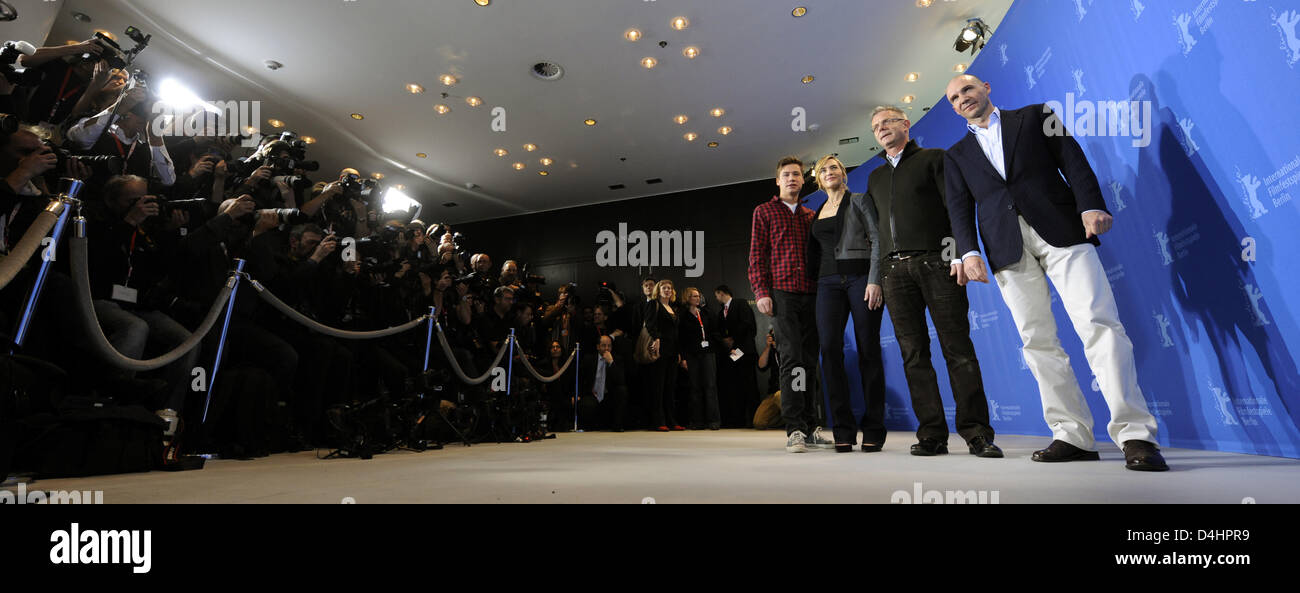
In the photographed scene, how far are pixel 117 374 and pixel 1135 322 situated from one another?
4274 mm

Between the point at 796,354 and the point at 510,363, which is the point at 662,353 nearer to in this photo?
the point at 510,363

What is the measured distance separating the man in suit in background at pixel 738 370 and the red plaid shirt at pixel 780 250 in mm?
3856

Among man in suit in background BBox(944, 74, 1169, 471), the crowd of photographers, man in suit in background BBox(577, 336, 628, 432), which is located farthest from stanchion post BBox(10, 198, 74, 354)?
man in suit in background BBox(577, 336, 628, 432)

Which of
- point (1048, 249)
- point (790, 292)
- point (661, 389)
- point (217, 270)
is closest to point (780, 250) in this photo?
point (790, 292)

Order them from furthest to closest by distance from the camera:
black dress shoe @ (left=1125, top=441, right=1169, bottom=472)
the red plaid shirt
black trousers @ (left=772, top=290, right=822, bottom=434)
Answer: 1. the red plaid shirt
2. black trousers @ (left=772, top=290, right=822, bottom=434)
3. black dress shoe @ (left=1125, top=441, right=1169, bottom=472)

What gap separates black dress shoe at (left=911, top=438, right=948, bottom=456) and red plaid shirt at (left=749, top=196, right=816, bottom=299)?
95 centimetres

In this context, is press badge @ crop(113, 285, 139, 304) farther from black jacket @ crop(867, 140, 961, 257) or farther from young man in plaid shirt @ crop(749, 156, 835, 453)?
black jacket @ crop(867, 140, 961, 257)

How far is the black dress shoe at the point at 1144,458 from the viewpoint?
5.39 feet

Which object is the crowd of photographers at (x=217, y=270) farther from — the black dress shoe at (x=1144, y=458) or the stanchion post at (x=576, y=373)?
the black dress shoe at (x=1144, y=458)

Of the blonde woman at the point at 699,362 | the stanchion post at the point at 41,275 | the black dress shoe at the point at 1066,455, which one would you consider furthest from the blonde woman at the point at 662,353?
the stanchion post at the point at 41,275

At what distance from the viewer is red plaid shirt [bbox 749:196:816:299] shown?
3031 mm

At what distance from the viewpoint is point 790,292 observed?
303 cm

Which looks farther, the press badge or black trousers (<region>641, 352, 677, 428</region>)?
black trousers (<region>641, 352, 677, 428</region>)

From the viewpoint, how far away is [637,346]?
6730mm
